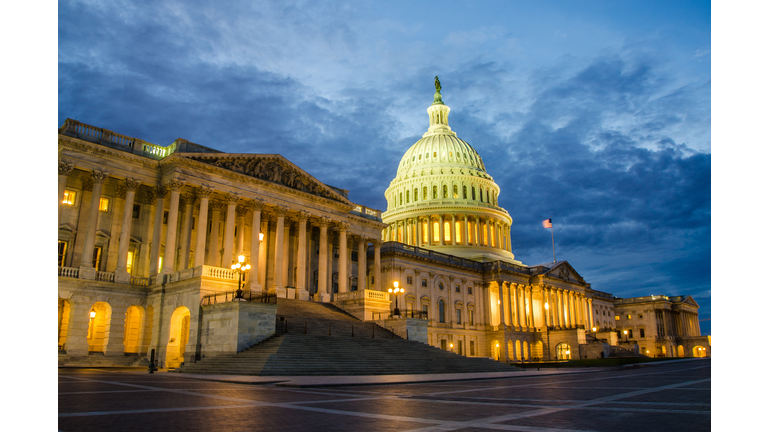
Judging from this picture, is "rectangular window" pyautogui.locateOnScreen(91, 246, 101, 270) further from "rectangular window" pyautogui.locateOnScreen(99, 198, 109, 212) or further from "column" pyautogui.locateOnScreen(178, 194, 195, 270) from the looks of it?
"column" pyautogui.locateOnScreen(178, 194, 195, 270)

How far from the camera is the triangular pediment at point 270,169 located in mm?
46000

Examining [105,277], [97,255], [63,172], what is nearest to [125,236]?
[105,277]

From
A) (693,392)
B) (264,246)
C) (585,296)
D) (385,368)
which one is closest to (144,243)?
(264,246)

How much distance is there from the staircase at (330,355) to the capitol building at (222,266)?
68.4 inches

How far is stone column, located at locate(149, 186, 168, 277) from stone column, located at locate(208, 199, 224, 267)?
4859 mm

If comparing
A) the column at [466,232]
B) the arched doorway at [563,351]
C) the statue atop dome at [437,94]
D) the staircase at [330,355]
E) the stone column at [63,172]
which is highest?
the statue atop dome at [437,94]

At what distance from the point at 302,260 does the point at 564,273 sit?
196ft

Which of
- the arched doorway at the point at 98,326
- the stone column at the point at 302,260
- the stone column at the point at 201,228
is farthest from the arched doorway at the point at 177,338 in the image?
the stone column at the point at 302,260

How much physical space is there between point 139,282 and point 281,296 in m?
12.1

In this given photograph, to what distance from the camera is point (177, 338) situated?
39.7m

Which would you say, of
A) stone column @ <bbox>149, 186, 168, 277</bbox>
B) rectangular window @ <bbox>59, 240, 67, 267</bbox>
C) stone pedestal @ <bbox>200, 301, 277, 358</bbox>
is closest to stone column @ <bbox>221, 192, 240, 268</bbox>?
stone column @ <bbox>149, 186, 168, 277</bbox>

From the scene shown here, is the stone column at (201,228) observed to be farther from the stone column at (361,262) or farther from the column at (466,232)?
the column at (466,232)

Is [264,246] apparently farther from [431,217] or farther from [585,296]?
[585,296]

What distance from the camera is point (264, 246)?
52.4m
